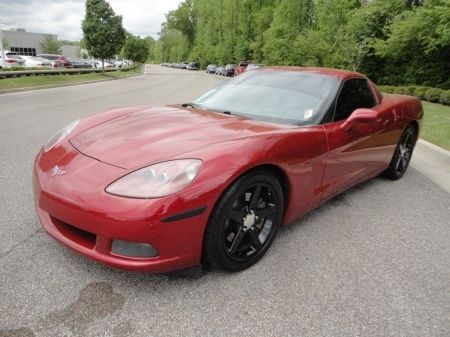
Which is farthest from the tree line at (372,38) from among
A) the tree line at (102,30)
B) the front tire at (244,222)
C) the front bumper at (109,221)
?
the front bumper at (109,221)

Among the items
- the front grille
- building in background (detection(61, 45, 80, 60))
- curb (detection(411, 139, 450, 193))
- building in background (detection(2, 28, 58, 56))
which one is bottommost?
building in background (detection(61, 45, 80, 60))

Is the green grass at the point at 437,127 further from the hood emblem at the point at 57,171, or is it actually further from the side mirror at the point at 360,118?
the hood emblem at the point at 57,171

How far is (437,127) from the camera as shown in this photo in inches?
324

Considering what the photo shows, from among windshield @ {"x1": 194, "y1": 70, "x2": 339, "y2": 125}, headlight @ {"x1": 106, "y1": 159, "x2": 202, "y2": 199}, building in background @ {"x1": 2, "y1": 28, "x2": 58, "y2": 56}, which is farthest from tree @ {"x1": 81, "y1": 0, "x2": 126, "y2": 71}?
building in background @ {"x1": 2, "y1": 28, "x2": 58, "y2": 56}

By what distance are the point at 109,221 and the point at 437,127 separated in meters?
8.25

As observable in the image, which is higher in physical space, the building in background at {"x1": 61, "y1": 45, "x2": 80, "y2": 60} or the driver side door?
the driver side door

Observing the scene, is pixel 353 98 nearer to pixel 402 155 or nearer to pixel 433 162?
pixel 402 155

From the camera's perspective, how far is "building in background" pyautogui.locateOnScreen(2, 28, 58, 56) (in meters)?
74.3

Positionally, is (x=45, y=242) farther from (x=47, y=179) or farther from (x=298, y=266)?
(x=298, y=266)

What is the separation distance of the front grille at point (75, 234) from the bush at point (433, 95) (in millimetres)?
14288

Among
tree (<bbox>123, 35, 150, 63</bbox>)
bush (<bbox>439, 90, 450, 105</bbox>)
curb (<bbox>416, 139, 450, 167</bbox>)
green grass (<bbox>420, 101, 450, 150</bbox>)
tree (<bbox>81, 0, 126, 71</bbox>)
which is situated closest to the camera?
curb (<bbox>416, 139, 450, 167</bbox>)

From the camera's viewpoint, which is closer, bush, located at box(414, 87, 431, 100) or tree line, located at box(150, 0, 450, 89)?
bush, located at box(414, 87, 431, 100)

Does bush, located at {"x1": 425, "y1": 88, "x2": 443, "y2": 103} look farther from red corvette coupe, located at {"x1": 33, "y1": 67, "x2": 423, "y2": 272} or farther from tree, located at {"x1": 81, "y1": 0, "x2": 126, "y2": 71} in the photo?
tree, located at {"x1": 81, "y1": 0, "x2": 126, "y2": 71}

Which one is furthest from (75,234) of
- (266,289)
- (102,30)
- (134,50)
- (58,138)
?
(134,50)
